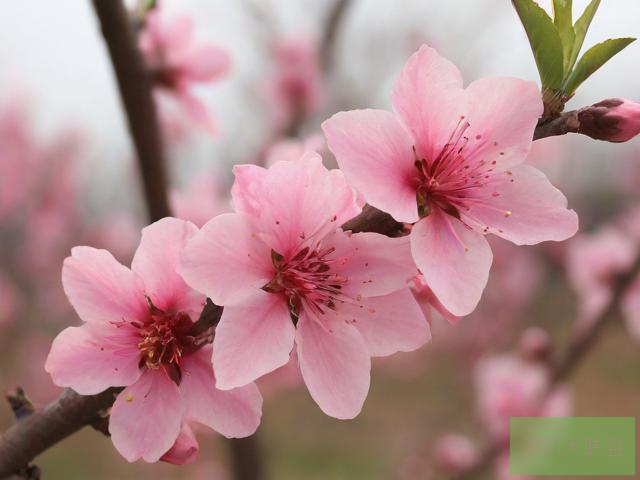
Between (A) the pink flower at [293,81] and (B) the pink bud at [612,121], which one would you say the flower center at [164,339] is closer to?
(B) the pink bud at [612,121]

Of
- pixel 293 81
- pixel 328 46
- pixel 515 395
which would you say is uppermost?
pixel 328 46

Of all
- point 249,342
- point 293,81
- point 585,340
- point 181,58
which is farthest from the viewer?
point 293,81

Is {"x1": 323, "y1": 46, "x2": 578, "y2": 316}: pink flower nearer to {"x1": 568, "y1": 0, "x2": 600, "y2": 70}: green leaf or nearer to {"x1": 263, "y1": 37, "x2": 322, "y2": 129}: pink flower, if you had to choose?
{"x1": 568, "y1": 0, "x2": 600, "y2": 70}: green leaf

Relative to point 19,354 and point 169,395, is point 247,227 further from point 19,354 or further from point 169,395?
point 19,354

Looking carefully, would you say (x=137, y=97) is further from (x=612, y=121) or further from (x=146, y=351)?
(x=612, y=121)

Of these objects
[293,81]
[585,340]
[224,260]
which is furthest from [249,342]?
[293,81]

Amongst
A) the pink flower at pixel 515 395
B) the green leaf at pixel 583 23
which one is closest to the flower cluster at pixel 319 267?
the green leaf at pixel 583 23

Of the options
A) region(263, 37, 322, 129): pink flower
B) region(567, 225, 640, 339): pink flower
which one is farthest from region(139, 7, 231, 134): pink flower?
region(263, 37, 322, 129): pink flower
